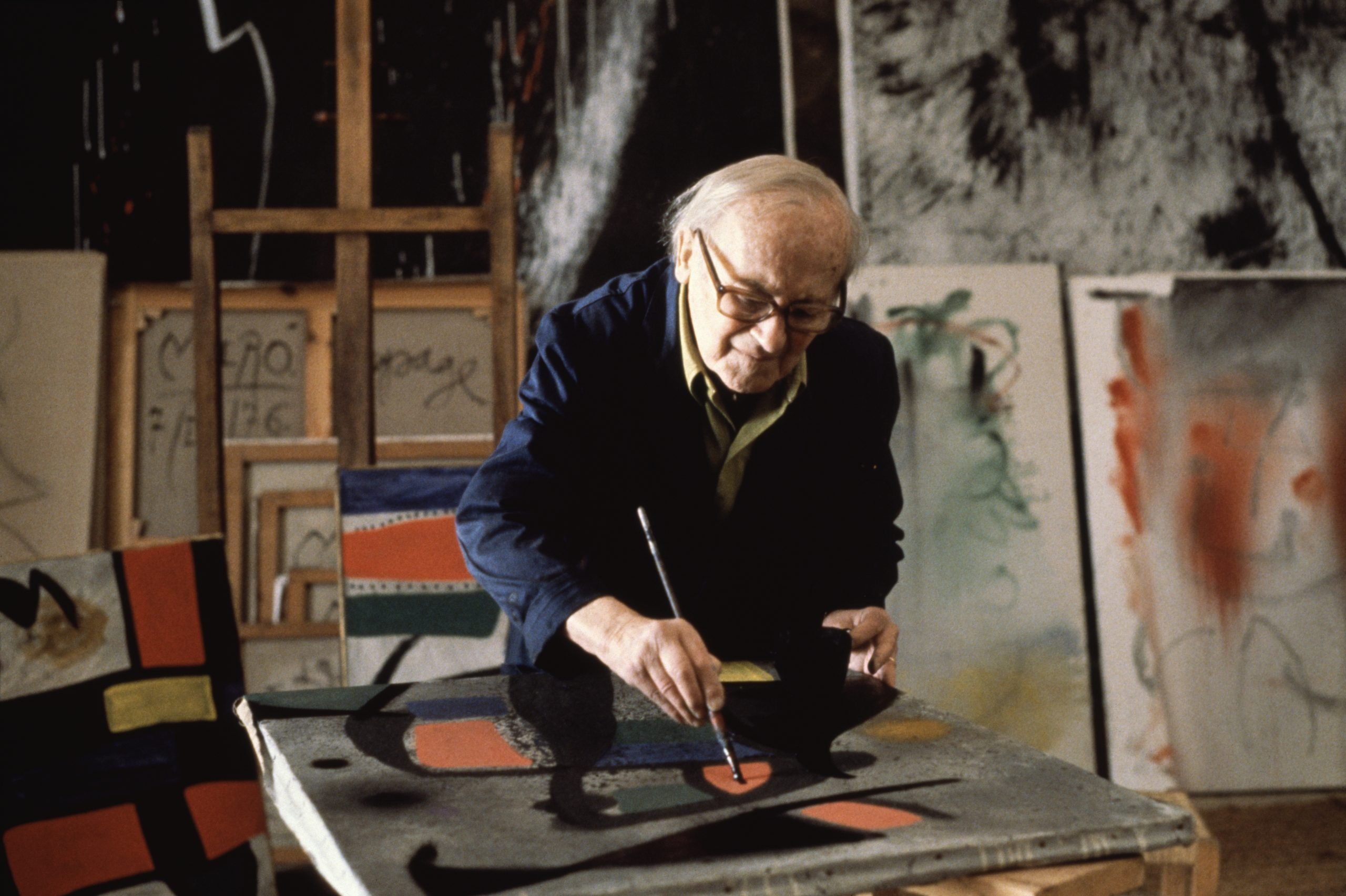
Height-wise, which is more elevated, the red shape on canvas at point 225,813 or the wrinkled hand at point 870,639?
the wrinkled hand at point 870,639

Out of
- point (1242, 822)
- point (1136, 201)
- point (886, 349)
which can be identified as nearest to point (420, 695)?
point (886, 349)

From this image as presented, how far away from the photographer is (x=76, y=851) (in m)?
1.81

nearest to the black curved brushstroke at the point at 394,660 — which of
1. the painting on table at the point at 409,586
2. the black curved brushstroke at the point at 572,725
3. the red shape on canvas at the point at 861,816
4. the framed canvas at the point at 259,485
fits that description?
the painting on table at the point at 409,586

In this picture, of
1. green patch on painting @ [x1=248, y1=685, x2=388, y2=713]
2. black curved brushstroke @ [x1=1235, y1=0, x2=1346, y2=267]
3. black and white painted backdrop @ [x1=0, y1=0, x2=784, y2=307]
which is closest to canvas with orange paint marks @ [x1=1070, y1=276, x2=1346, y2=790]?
black curved brushstroke @ [x1=1235, y1=0, x2=1346, y2=267]

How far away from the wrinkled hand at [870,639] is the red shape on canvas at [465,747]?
47 cm

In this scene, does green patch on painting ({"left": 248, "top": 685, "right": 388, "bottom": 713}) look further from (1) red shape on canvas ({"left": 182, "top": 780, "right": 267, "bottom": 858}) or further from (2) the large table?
(1) red shape on canvas ({"left": 182, "top": 780, "right": 267, "bottom": 858})

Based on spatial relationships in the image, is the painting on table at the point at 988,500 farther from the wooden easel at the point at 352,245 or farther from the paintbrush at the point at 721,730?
the paintbrush at the point at 721,730

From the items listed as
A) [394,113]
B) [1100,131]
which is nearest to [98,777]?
[394,113]

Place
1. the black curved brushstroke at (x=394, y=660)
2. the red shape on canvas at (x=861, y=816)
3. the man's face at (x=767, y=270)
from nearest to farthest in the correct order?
the red shape on canvas at (x=861, y=816)
the man's face at (x=767, y=270)
the black curved brushstroke at (x=394, y=660)

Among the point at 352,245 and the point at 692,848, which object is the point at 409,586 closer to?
the point at 352,245

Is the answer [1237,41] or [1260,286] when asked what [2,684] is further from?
[1237,41]

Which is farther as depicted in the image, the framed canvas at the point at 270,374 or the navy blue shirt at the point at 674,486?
the framed canvas at the point at 270,374

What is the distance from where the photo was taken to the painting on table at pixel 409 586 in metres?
2.37

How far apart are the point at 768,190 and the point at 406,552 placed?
1.41 metres
